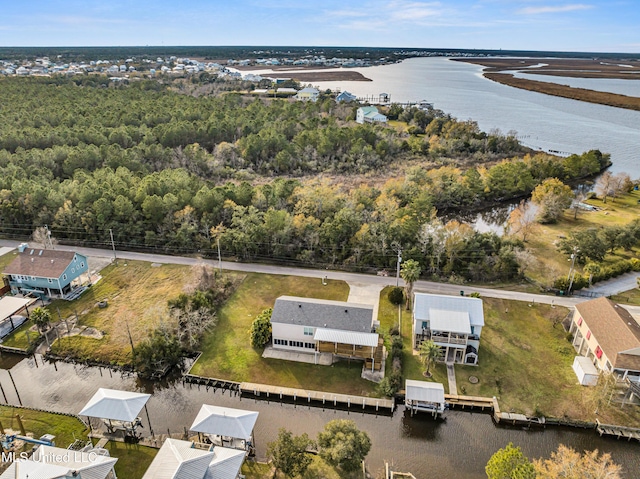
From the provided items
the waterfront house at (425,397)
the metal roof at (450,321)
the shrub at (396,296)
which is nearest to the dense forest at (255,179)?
the shrub at (396,296)

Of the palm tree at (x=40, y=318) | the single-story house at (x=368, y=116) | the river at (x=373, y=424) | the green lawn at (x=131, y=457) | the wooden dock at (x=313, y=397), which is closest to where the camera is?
the green lawn at (x=131, y=457)

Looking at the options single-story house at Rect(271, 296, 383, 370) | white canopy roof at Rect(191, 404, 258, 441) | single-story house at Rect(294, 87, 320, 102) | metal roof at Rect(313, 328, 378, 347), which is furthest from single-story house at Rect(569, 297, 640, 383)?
single-story house at Rect(294, 87, 320, 102)

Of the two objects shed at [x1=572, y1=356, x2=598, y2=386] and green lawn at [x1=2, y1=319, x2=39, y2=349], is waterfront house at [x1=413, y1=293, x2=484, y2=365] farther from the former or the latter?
green lawn at [x1=2, y1=319, x2=39, y2=349]

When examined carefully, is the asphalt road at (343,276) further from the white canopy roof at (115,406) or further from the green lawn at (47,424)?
the green lawn at (47,424)

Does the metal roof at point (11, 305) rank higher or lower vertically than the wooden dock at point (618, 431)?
higher

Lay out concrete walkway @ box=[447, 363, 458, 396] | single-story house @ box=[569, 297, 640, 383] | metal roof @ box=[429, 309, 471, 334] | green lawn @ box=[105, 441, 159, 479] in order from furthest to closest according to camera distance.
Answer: metal roof @ box=[429, 309, 471, 334] < concrete walkway @ box=[447, 363, 458, 396] < single-story house @ box=[569, 297, 640, 383] < green lawn @ box=[105, 441, 159, 479]

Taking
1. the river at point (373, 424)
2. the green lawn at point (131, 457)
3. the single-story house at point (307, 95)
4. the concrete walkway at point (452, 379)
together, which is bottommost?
the river at point (373, 424)

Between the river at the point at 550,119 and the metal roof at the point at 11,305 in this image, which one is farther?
the river at the point at 550,119

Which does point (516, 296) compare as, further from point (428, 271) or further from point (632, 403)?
point (632, 403)
